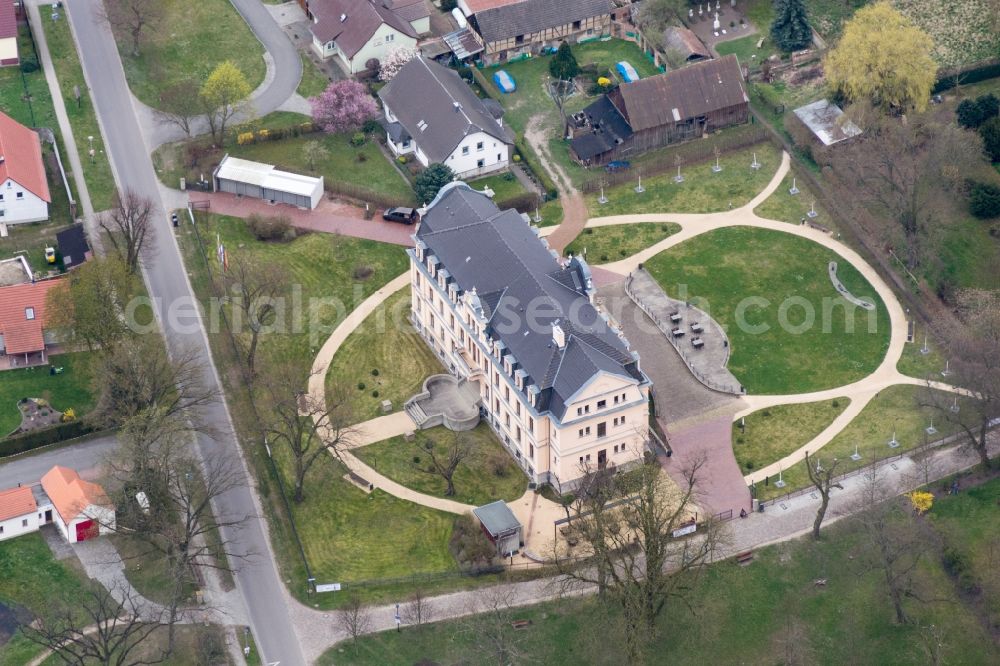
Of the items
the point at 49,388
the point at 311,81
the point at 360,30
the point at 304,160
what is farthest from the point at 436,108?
the point at 49,388

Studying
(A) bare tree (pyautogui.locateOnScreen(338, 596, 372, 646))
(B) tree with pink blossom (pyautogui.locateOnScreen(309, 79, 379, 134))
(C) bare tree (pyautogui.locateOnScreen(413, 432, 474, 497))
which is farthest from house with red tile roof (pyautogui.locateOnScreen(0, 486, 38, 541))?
(B) tree with pink blossom (pyautogui.locateOnScreen(309, 79, 379, 134))

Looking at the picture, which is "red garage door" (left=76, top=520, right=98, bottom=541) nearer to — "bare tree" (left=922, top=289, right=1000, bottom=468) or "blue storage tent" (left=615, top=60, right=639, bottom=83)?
"bare tree" (left=922, top=289, right=1000, bottom=468)

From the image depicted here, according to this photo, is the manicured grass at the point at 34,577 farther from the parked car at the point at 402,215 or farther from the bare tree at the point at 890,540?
the bare tree at the point at 890,540

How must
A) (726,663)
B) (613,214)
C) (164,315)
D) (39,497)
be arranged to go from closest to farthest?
(726,663) → (39,497) → (164,315) → (613,214)

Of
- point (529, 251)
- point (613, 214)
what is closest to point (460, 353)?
point (529, 251)

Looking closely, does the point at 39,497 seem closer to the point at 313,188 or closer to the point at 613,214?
the point at 313,188

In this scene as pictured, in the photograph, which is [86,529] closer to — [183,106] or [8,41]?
[183,106]

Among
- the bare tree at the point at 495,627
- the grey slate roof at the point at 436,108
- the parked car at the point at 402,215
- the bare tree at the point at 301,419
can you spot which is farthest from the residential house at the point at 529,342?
the grey slate roof at the point at 436,108
